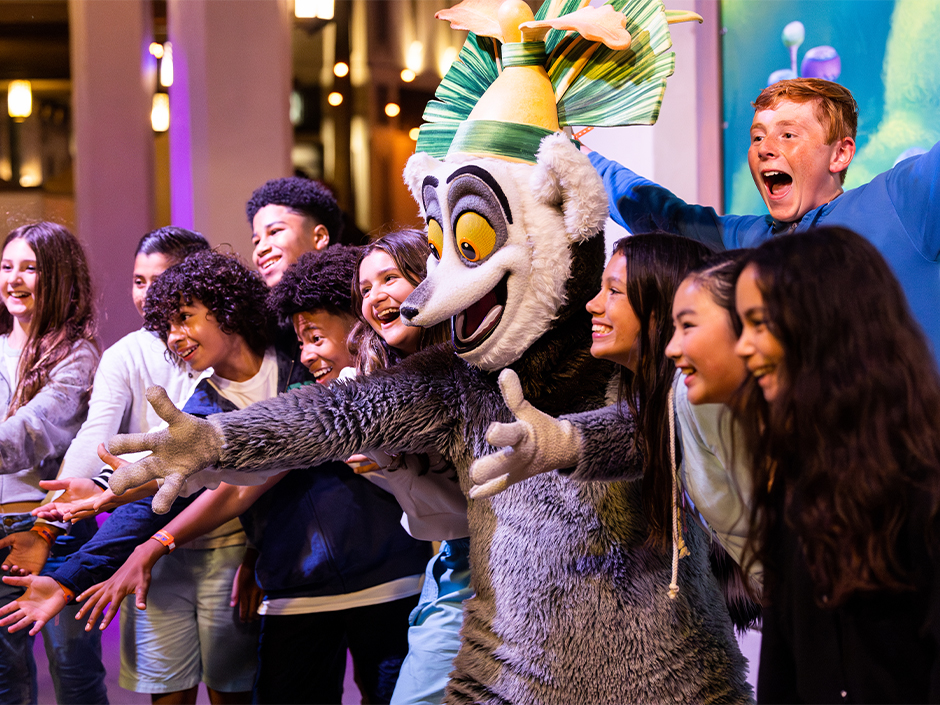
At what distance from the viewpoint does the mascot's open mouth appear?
→ 1416mm

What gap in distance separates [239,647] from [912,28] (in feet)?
7.66

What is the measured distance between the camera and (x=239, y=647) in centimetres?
205

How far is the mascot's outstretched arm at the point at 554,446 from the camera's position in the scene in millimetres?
1149

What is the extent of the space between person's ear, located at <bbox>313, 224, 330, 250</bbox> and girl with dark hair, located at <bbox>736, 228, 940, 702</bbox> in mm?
1669

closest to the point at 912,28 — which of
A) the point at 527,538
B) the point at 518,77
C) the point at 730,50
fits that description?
the point at 730,50

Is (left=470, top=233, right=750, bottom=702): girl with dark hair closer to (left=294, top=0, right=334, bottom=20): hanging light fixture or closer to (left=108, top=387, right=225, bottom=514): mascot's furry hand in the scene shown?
(left=108, top=387, right=225, bottom=514): mascot's furry hand

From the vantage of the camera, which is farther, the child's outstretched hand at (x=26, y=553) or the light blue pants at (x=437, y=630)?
the child's outstretched hand at (x=26, y=553)

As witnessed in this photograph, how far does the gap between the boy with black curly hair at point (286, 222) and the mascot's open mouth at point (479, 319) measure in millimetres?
1026

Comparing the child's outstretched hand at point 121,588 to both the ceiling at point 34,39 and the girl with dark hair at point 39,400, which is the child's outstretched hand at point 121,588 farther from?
the ceiling at point 34,39

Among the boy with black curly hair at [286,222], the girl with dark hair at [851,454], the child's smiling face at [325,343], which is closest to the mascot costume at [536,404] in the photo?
the girl with dark hair at [851,454]

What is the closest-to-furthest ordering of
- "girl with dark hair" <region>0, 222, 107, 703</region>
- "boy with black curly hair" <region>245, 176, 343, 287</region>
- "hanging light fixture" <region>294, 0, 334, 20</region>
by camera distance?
"girl with dark hair" <region>0, 222, 107, 703</region> → "boy with black curly hair" <region>245, 176, 343, 287</region> → "hanging light fixture" <region>294, 0, 334, 20</region>

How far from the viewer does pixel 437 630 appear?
1.65 metres

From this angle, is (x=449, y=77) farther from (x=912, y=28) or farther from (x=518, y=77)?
(x=912, y=28)

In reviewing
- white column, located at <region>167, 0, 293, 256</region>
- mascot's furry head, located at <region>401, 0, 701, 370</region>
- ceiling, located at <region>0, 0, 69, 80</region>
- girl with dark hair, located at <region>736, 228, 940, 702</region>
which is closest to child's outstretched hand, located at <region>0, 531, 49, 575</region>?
mascot's furry head, located at <region>401, 0, 701, 370</region>
